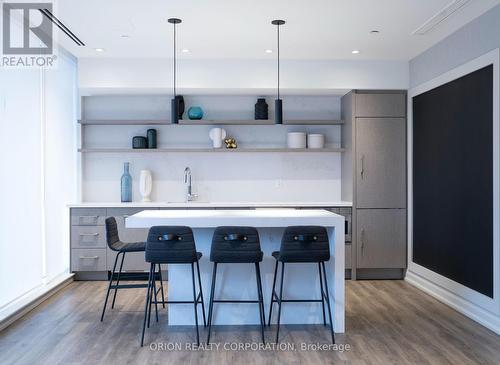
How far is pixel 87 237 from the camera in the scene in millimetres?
5695

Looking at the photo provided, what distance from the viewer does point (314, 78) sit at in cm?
588

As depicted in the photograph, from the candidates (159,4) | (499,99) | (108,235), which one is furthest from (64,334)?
(499,99)

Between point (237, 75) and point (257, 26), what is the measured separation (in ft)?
4.30

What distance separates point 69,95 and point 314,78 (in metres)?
3.20

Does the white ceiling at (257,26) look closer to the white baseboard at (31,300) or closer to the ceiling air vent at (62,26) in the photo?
the ceiling air vent at (62,26)

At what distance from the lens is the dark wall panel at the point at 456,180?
13.5ft

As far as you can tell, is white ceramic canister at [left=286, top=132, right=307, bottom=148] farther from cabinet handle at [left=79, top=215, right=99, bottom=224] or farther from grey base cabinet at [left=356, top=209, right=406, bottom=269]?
cabinet handle at [left=79, top=215, right=99, bottom=224]

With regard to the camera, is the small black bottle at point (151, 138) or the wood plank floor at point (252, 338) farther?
the small black bottle at point (151, 138)

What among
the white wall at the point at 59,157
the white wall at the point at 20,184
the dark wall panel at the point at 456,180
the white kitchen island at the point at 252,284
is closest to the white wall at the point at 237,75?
the white wall at the point at 59,157

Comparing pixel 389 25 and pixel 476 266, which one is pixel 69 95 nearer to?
pixel 389 25

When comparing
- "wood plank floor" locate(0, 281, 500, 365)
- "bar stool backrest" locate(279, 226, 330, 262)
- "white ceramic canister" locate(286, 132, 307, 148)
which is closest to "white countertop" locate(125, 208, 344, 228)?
"bar stool backrest" locate(279, 226, 330, 262)

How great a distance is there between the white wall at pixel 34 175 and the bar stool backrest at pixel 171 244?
5.28 ft

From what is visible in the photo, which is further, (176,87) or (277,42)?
(176,87)

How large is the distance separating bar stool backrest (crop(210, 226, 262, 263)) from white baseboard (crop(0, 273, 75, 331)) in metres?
2.00
